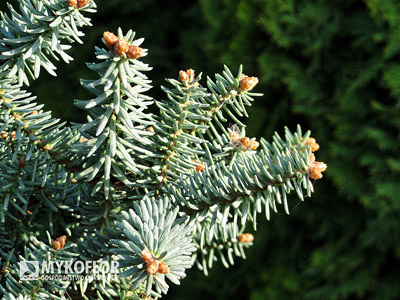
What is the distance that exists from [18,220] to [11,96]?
0.81 ft

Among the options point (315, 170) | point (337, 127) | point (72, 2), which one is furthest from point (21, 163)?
point (337, 127)

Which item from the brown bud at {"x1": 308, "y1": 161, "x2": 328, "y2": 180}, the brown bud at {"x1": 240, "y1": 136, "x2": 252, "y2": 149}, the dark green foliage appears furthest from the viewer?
the dark green foliage

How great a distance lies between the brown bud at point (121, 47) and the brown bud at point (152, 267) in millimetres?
240

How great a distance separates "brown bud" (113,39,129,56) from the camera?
1.90ft

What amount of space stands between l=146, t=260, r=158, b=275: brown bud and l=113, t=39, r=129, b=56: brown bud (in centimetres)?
24

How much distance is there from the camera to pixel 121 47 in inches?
22.8

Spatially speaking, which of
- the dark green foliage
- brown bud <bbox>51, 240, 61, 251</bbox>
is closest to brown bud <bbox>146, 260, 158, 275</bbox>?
brown bud <bbox>51, 240, 61, 251</bbox>

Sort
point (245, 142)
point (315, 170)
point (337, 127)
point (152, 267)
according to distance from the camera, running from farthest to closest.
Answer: point (337, 127) → point (245, 142) → point (315, 170) → point (152, 267)

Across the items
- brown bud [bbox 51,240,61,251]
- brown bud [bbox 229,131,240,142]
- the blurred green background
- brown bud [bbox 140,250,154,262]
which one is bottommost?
brown bud [bbox 140,250,154,262]

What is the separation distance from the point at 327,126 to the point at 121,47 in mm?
1424

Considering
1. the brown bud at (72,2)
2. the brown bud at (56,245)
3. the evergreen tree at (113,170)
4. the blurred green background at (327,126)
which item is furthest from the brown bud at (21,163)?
the blurred green background at (327,126)

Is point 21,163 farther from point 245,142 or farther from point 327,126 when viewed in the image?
point 327,126

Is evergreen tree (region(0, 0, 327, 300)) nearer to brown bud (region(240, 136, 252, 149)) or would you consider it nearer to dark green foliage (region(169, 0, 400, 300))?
brown bud (region(240, 136, 252, 149))

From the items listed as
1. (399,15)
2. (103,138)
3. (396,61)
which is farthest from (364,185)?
(103,138)
